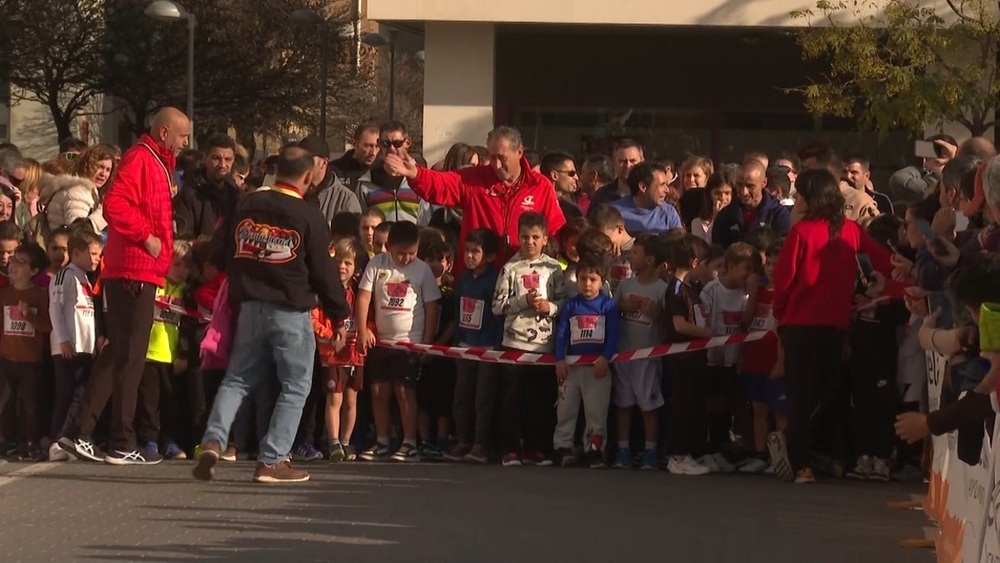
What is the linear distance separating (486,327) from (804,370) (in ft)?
7.87

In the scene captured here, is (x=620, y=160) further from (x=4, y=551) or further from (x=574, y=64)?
(x=574, y=64)

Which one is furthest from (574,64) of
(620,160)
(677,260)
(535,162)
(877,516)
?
(877,516)

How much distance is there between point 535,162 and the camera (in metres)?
16.7

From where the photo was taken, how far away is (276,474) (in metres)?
10.8

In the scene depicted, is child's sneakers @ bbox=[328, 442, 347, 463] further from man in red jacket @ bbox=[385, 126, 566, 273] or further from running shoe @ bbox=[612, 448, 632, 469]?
running shoe @ bbox=[612, 448, 632, 469]

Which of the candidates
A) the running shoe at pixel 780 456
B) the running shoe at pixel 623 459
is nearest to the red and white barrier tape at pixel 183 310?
the running shoe at pixel 623 459

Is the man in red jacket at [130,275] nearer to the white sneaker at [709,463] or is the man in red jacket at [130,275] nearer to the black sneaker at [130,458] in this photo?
the black sneaker at [130,458]

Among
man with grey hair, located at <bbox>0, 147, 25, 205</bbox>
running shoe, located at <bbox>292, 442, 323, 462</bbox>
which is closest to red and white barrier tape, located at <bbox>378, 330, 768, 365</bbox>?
running shoe, located at <bbox>292, 442, 323, 462</bbox>

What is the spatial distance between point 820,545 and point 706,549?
660 mm

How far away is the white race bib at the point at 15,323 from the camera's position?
12.5 meters

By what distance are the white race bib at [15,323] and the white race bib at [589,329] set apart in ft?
12.8

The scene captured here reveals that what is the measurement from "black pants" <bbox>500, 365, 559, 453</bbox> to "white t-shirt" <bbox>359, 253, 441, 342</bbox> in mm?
745

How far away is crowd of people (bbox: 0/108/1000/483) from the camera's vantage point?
11.4 m

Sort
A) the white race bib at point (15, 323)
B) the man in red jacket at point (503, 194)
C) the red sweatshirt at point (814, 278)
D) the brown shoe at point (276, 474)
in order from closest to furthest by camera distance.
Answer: the brown shoe at point (276, 474) < the red sweatshirt at point (814, 278) < the white race bib at point (15, 323) < the man in red jacket at point (503, 194)
